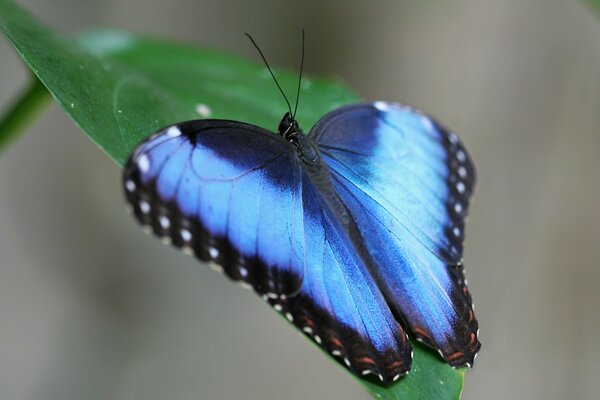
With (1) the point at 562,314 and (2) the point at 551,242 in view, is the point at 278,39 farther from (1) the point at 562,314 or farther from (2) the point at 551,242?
(1) the point at 562,314

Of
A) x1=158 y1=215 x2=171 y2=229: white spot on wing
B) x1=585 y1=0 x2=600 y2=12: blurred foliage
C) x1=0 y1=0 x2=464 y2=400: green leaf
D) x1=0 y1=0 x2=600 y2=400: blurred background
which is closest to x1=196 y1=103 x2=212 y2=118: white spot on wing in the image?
x1=0 y1=0 x2=464 y2=400: green leaf

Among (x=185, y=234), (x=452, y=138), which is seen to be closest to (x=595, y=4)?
(x=452, y=138)

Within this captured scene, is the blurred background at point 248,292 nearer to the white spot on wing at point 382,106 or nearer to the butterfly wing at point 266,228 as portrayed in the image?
the white spot on wing at point 382,106

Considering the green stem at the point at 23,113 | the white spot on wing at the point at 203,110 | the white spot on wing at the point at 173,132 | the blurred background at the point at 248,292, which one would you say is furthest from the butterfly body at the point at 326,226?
the blurred background at the point at 248,292

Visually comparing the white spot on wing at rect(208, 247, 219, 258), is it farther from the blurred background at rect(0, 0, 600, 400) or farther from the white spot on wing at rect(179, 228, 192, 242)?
the blurred background at rect(0, 0, 600, 400)

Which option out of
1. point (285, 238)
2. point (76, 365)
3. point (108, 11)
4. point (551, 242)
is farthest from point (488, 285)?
point (285, 238)
